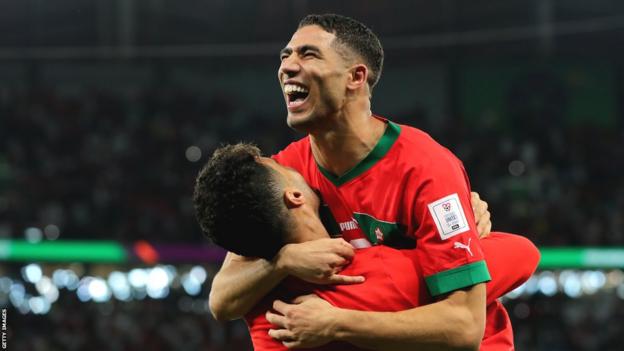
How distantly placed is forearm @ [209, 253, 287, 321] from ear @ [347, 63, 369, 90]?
0.68 meters

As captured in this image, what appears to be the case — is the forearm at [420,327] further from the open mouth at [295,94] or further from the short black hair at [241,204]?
the open mouth at [295,94]

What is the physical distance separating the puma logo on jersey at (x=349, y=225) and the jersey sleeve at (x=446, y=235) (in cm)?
28

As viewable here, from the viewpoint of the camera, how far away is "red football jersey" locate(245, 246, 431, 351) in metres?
3.08

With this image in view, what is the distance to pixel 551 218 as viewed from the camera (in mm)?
14945

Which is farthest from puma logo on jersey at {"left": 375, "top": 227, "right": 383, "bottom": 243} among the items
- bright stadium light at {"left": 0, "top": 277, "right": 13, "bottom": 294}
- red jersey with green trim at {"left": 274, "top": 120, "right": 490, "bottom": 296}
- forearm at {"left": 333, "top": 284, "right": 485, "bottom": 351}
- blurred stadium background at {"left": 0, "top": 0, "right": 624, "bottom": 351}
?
bright stadium light at {"left": 0, "top": 277, "right": 13, "bottom": 294}

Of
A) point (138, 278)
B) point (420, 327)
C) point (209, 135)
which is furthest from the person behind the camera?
point (209, 135)

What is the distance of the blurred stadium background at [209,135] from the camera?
14.4m

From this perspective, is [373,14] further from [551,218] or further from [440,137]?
[551,218]

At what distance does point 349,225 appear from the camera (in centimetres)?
334

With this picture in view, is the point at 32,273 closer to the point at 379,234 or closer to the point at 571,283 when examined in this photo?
the point at 571,283

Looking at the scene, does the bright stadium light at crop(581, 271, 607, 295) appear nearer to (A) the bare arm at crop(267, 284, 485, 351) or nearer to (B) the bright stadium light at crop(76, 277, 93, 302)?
(B) the bright stadium light at crop(76, 277, 93, 302)

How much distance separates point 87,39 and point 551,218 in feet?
33.5

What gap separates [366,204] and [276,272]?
14.9 inches

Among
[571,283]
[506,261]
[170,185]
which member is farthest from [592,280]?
[506,261]
